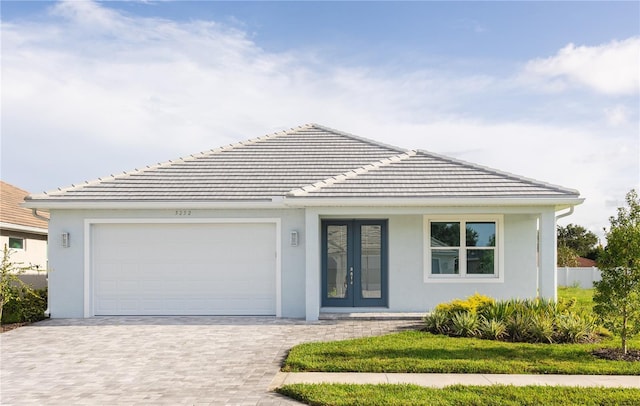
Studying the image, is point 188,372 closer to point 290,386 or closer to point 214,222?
point 290,386

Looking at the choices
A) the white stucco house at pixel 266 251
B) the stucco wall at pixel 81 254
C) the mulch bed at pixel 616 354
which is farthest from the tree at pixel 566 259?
the mulch bed at pixel 616 354

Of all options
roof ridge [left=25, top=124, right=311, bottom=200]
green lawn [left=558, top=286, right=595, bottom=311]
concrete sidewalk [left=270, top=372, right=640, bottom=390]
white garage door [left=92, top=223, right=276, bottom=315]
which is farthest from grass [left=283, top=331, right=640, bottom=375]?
roof ridge [left=25, top=124, right=311, bottom=200]

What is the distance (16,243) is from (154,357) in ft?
41.4

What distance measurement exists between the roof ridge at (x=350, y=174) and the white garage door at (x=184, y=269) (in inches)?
56.1

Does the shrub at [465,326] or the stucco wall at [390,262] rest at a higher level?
the stucco wall at [390,262]

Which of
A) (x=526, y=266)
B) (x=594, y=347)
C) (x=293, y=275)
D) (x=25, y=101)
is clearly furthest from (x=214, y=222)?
(x=594, y=347)

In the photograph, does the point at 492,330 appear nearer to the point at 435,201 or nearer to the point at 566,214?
the point at 435,201

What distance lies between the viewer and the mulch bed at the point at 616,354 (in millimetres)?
9125

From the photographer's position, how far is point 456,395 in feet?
22.9

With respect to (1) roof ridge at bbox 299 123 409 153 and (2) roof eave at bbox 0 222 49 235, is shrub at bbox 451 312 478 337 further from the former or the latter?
(2) roof eave at bbox 0 222 49 235

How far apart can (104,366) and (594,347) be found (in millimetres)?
8418

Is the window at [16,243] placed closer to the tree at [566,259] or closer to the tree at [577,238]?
the tree at [566,259]

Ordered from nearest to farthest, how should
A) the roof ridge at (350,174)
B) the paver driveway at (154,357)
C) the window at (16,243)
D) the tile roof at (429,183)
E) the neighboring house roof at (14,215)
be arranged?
the paver driveway at (154,357)
the tile roof at (429,183)
the roof ridge at (350,174)
the neighboring house roof at (14,215)
the window at (16,243)

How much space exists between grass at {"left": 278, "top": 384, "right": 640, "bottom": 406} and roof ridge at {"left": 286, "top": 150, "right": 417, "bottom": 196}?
6603mm
